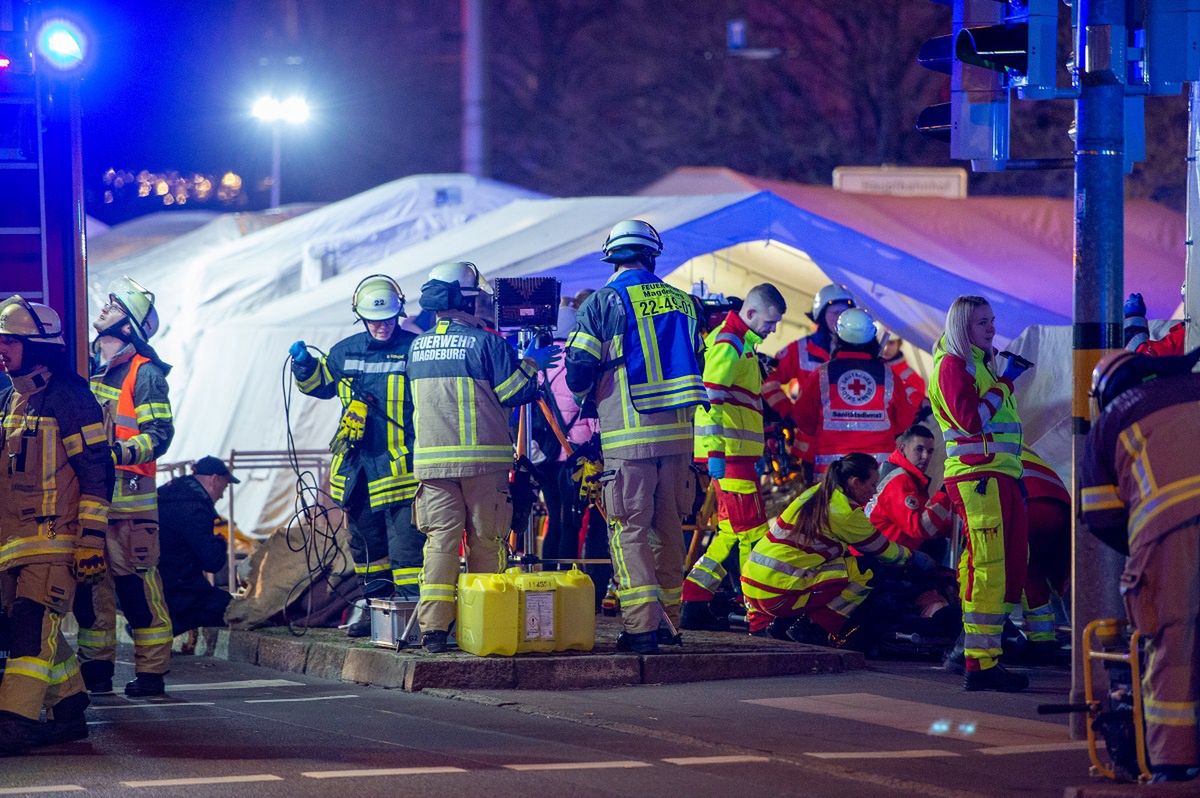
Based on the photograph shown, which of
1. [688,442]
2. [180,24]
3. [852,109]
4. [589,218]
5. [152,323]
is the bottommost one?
[688,442]

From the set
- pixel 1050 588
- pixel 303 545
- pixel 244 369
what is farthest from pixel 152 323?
pixel 244 369

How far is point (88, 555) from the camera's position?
890 centimetres

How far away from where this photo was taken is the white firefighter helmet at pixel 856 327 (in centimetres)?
1316

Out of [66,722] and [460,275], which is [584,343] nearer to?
[460,275]

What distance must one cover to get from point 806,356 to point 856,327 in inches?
38.7

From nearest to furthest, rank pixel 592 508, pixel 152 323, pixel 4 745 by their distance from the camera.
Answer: pixel 4 745
pixel 152 323
pixel 592 508

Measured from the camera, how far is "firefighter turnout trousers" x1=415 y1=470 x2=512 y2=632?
10719mm

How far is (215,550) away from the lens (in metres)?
12.4

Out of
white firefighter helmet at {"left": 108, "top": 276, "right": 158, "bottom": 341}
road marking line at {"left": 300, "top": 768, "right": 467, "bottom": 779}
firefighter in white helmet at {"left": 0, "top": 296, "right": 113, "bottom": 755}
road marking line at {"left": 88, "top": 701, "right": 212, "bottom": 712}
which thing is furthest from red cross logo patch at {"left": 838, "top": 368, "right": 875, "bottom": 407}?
road marking line at {"left": 300, "top": 768, "right": 467, "bottom": 779}

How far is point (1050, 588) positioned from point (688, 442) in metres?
2.66

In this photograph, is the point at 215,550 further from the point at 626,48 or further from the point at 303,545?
the point at 626,48

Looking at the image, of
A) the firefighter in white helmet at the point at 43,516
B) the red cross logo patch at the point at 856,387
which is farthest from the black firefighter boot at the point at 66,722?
the red cross logo patch at the point at 856,387

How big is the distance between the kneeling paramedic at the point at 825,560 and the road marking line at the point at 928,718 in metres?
1.72

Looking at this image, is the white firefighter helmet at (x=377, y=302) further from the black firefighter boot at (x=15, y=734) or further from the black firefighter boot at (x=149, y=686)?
the black firefighter boot at (x=15, y=734)
